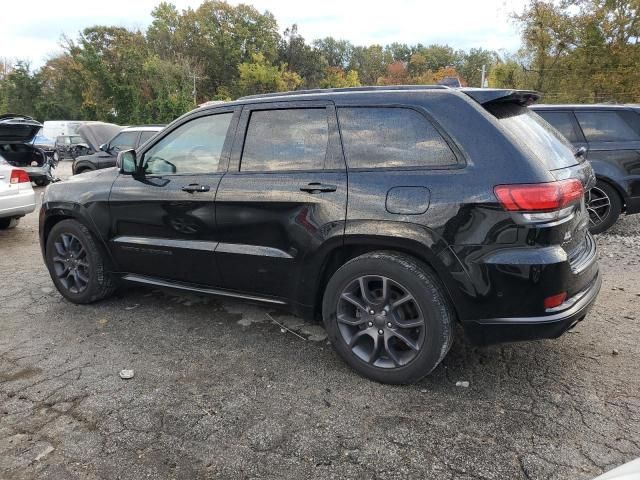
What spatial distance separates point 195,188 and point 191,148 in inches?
15.7

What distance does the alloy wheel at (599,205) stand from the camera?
673 centimetres

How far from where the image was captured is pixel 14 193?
764cm

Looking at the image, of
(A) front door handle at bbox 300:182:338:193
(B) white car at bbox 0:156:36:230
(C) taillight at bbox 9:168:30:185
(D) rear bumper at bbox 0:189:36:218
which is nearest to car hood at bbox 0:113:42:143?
(B) white car at bbox 0:156:36:230

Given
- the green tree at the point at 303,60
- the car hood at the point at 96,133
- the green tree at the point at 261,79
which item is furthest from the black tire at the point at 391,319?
the green tree at the point at 303,60

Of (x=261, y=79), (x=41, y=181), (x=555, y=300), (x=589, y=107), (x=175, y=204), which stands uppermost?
(x=261, y=79)

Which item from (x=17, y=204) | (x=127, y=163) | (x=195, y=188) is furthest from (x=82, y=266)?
(x=17, y=204)

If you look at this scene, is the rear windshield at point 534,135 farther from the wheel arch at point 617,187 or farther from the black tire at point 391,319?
the wheel arch at point 617,187

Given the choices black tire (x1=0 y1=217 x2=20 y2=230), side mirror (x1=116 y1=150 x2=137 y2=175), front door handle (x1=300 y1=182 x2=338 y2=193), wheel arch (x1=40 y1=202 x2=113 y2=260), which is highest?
side mirror (x1=116 y1=150 x2=137 y2=175)

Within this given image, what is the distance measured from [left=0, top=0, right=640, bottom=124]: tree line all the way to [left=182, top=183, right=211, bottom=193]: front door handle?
900cm

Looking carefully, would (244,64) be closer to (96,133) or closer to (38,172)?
(96,133)

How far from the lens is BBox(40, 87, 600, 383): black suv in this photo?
273 cm

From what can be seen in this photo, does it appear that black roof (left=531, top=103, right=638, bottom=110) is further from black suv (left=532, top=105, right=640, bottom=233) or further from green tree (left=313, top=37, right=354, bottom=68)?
green tree (left=313, top=37, right=354, bottom=68)

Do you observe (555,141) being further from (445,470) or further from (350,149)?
(445,470)

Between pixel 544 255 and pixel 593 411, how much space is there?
0.93 m
